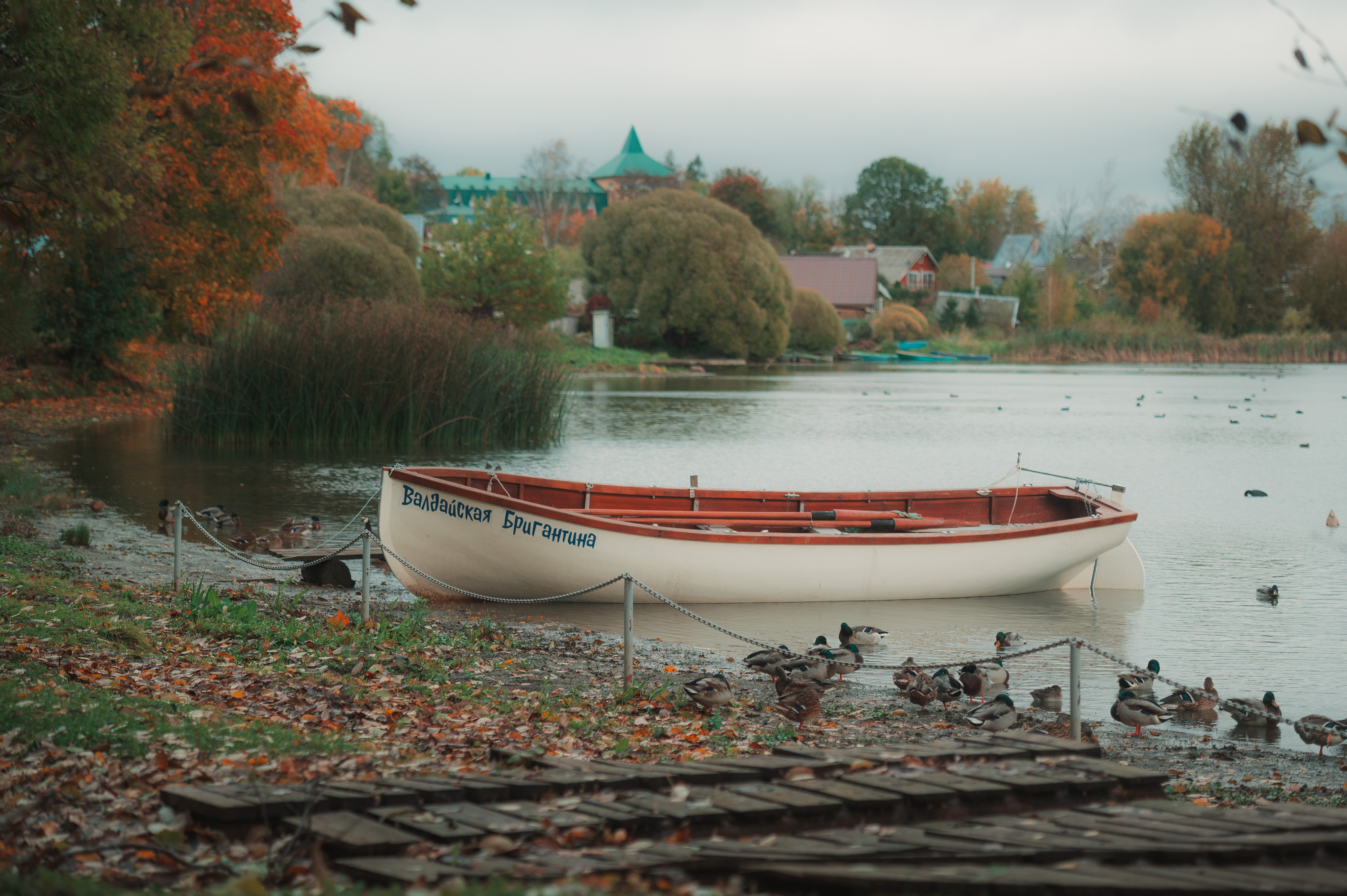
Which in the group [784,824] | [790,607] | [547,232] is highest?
[547,232]

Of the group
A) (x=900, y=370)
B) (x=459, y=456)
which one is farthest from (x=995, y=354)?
(x=459, y=456)

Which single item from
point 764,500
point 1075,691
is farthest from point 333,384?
point 1075,691

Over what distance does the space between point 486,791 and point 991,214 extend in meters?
130

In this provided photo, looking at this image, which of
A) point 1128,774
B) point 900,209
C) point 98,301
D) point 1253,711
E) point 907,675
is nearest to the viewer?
point 1128,774

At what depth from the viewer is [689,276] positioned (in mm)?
70125

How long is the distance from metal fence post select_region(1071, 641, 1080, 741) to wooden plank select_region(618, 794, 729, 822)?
342 cm

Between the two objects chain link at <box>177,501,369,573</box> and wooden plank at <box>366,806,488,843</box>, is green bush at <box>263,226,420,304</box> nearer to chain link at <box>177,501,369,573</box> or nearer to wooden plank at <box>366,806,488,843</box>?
chain link at <box>177,501,369,573</box>

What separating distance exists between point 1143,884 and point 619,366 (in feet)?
202

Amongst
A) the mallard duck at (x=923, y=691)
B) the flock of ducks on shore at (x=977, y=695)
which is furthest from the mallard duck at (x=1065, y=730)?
the mallard duck at (x=923, y=691)

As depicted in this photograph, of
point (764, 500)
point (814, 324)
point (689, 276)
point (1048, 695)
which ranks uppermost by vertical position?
point (689, 276)

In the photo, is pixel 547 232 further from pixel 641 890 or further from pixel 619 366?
pixel 641 890

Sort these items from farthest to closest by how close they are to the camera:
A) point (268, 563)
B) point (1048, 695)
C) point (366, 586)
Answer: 1. point (268, 563)
2. point (366, 586)
3. point (1048, 695)

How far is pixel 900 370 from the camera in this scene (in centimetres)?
7062

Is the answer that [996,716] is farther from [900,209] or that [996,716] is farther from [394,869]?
[900,209]
